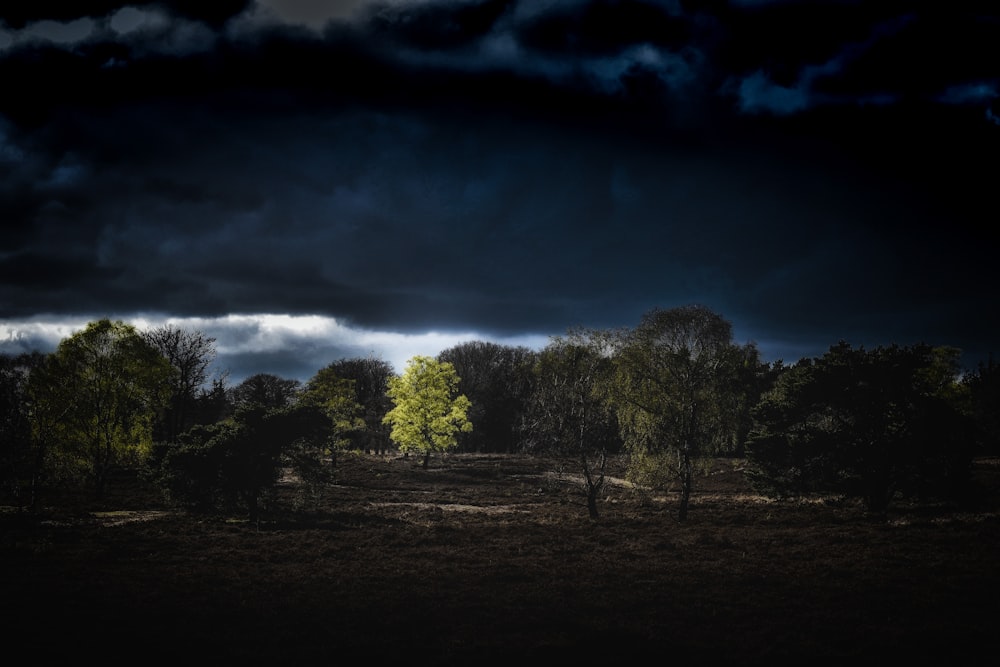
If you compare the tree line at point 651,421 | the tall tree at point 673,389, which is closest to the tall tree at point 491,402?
the tree line at point 651,421

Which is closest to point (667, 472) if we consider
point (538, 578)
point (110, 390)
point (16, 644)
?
point (538, 578)

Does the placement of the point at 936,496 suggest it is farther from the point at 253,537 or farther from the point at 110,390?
the point at 110,390

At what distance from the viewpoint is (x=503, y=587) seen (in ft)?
62.5

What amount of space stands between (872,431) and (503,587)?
2596 centimetres

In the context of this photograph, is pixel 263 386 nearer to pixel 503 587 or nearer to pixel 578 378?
pixel 578 378

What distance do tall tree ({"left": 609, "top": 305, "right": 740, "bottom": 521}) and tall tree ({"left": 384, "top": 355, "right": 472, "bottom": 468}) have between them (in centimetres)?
3159

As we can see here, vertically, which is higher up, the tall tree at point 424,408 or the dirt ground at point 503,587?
the tall tree at point 424,408

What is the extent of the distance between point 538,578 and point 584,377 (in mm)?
15406

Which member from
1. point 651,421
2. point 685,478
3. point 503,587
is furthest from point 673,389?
point 503,587

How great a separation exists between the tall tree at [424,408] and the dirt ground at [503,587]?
2603 centimetres

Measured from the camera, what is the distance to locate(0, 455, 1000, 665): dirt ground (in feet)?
43.5

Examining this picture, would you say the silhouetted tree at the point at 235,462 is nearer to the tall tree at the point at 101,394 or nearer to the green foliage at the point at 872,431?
the tall tree at the point at 101,394

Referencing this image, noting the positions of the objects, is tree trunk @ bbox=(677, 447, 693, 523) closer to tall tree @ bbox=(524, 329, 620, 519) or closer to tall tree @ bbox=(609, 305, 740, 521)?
tall tree @ bbox=(609, 305, 740, 521)

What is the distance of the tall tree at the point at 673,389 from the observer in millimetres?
31531
